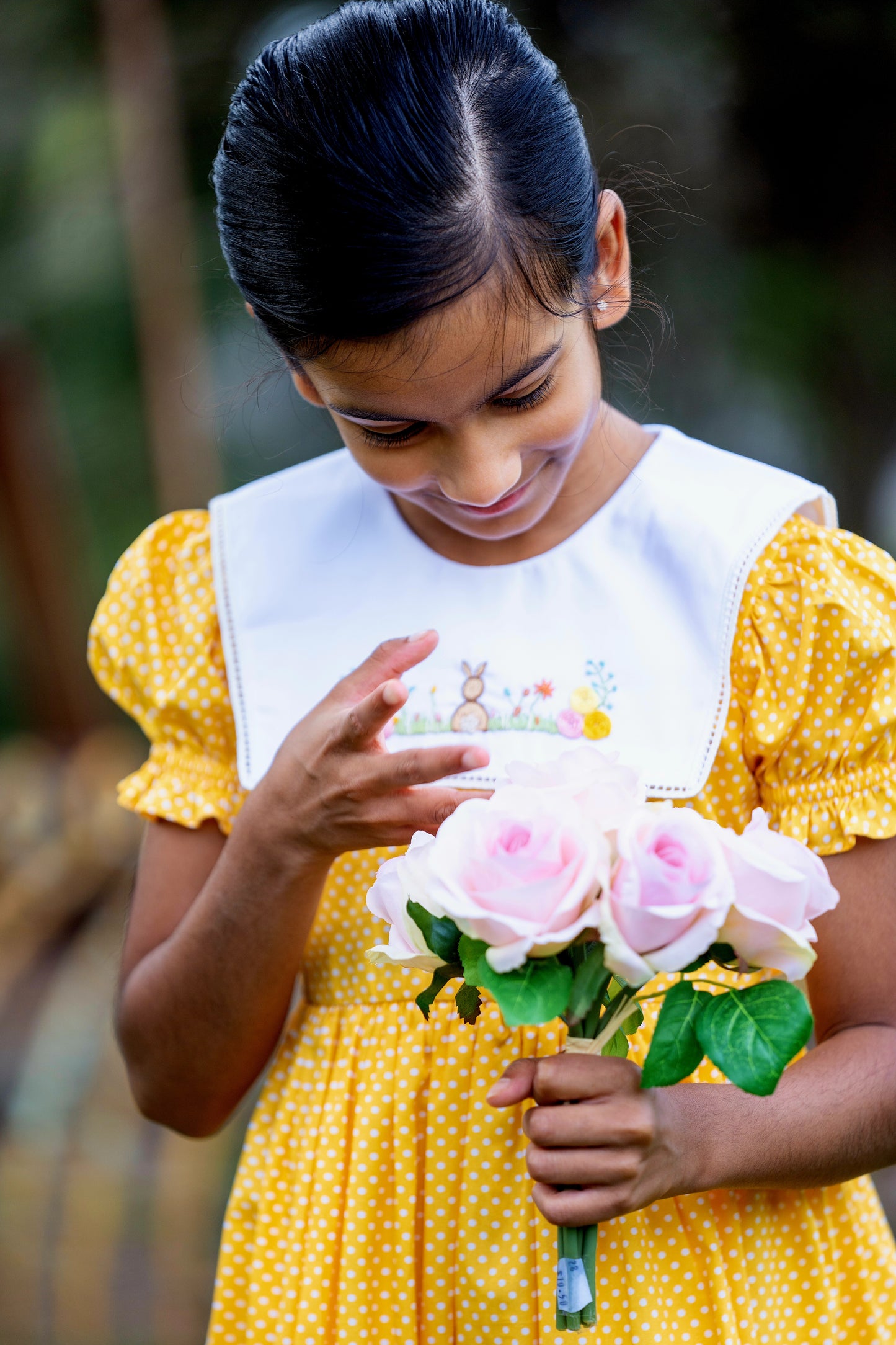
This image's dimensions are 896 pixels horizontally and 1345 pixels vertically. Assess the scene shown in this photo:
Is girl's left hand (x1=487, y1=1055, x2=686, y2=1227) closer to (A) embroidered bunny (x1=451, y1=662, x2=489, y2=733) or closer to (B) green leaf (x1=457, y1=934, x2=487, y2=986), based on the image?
(B) green leaf (x1=457, y1=934, x2=487, y2=986)

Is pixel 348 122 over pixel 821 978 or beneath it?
over

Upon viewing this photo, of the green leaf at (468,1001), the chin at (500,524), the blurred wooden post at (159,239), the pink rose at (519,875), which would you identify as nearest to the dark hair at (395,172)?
the chin at (500,524)

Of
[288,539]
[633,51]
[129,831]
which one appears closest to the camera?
[288,539]

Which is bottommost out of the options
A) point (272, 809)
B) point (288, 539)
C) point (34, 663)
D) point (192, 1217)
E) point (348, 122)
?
point (192, 1217)

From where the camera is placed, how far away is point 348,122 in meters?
1.05

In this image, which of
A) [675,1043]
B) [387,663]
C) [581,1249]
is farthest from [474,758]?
[581,1249]

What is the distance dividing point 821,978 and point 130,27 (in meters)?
4.17

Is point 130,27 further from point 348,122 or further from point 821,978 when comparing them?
point 821,978

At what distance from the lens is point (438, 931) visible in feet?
2.95

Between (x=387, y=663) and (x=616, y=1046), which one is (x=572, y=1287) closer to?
(x=616, y=1046)

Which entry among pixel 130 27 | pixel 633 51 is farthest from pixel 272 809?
pixel 130 27

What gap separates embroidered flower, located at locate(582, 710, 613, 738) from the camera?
121 centimetres

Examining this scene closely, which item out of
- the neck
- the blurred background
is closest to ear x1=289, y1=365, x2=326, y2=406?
the neck

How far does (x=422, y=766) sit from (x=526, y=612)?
0.32 meters
